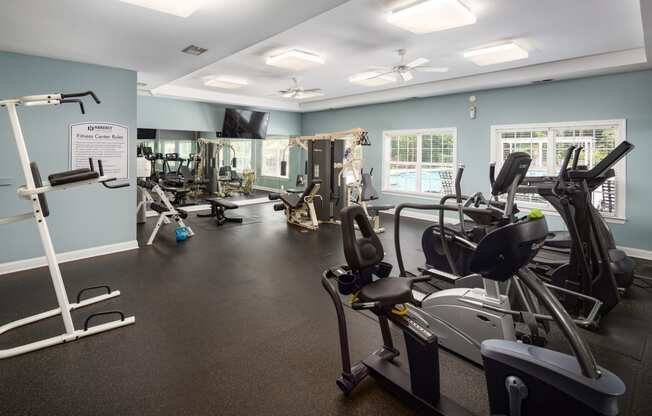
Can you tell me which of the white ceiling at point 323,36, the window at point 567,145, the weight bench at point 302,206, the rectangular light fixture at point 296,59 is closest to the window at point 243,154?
the weight bench at point 302,206

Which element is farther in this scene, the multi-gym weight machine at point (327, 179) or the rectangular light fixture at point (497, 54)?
the multi-gym weight machine at point (327, 179)

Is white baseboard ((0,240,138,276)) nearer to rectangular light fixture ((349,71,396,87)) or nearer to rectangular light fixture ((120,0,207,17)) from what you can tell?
rectangular light fixture ((120,0,207,17))

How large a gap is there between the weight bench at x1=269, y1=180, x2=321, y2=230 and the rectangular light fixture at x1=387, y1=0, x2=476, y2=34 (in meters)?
3.32

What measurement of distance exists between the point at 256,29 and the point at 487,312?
120 inches

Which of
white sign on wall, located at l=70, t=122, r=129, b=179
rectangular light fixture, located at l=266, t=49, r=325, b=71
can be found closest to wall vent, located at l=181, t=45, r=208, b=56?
rectangular light fixture, located at l=266, t=49, r=325, b=71

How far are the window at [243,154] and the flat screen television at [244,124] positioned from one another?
234mm

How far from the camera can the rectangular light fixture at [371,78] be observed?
5824mm

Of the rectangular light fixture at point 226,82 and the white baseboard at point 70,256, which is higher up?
the rectangular light fixture at point 226,82

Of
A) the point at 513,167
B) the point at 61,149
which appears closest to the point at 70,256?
the point at 61,149

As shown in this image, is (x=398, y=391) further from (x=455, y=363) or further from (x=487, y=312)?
(x=487, y=312)

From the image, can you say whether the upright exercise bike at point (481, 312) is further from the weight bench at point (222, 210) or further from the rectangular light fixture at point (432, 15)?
the weight bench at point (222, 210)

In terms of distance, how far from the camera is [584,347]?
4.25 feet

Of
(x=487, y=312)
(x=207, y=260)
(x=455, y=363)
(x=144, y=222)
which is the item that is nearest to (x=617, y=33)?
(x=487, y=312)

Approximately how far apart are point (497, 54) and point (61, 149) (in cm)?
569
